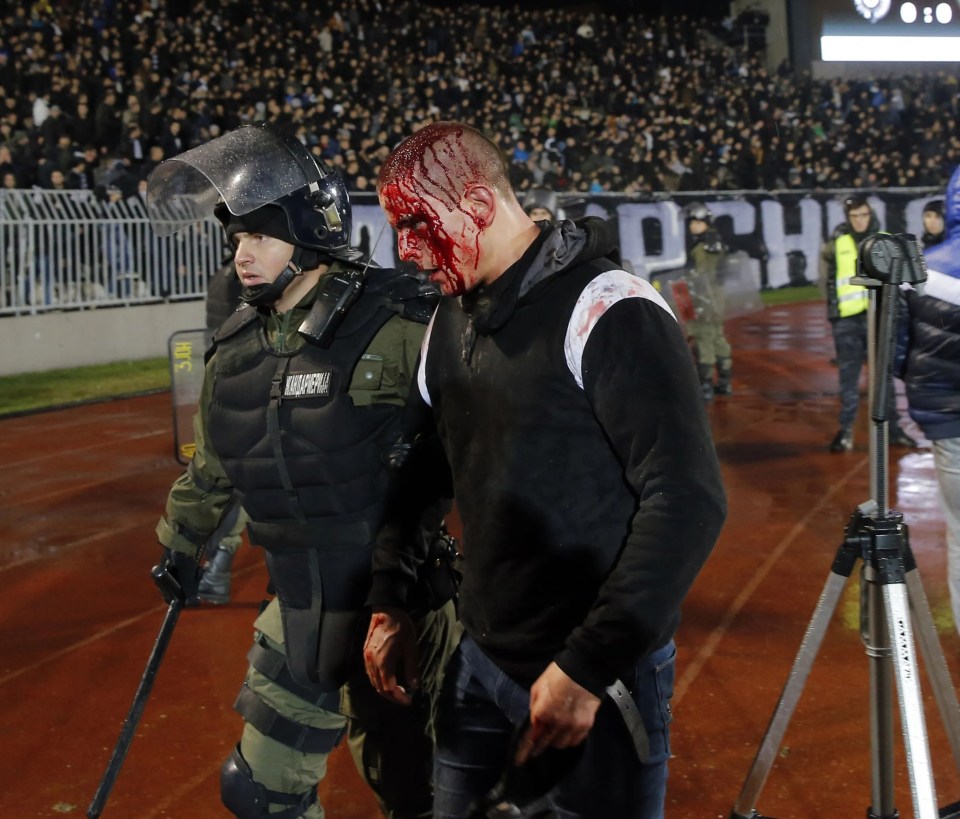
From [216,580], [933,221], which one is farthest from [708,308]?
[216,580]

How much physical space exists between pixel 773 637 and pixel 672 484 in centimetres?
350

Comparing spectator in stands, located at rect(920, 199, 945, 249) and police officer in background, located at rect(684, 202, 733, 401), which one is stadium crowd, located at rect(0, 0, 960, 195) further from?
spectator in stands, located at rect(920, 199, 945, 249)

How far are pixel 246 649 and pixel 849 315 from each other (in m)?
5.67

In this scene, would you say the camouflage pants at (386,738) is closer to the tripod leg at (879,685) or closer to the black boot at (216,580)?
the tripod leg at (879,685)

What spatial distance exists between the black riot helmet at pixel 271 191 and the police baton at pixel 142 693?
870 millimetres

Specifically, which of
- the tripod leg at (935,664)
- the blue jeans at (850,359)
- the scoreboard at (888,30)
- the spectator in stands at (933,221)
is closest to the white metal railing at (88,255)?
the blue jeans at (850,359)

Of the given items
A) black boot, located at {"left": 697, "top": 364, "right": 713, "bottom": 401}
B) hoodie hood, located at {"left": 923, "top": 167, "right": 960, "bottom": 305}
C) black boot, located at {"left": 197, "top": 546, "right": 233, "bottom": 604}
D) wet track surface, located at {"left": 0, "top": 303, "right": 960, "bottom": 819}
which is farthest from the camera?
black boot, located at {"left": 697, "top": 364, "right": 713, "bottom": 401}

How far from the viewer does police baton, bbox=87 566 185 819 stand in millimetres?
3191

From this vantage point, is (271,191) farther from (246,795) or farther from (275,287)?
(246,795)

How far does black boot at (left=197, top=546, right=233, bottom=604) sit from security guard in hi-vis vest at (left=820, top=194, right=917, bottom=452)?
5159 mm

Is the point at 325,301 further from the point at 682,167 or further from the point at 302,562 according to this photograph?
the point at 682,167

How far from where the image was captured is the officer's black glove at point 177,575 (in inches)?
128

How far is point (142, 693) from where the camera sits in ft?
10.5

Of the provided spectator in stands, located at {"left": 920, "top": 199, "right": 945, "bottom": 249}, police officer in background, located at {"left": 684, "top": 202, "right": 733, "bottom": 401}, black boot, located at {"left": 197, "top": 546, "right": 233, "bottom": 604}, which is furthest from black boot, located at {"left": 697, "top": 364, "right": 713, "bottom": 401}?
black boot, located at {"left": 197, "top": 546, "right": 233, "bottom": 604}
